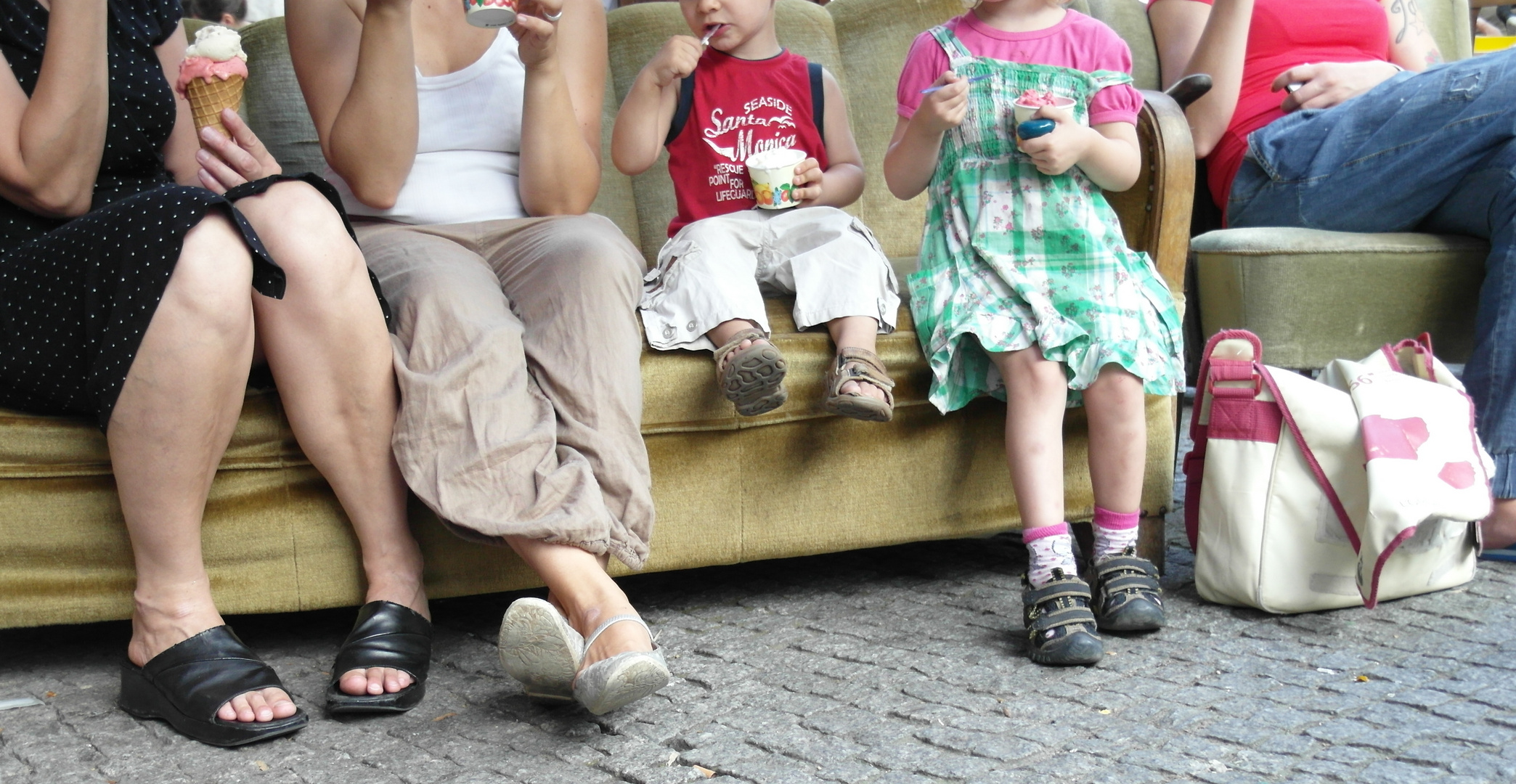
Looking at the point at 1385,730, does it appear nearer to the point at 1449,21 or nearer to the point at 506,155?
the point at 506,155

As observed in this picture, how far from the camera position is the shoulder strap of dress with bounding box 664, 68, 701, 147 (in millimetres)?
2010

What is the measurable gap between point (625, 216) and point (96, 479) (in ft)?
3.45

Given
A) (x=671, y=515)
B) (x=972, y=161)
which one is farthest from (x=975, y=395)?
(x=671, y=515)

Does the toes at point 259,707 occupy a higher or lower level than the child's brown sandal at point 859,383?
lower

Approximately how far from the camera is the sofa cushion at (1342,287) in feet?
6.68

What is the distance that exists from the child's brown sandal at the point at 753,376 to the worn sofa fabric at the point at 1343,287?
980 millimetres

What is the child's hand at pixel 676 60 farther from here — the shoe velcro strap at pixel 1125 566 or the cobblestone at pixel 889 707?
the shoe velcro strap at pixel 1125 566

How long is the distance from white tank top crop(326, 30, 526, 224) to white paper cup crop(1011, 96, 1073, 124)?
71 centimetres

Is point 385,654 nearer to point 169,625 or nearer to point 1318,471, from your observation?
point 169,625

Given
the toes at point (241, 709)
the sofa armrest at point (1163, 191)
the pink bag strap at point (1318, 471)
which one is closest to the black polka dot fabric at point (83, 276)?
the toes at point (241, 709)

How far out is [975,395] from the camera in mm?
1742

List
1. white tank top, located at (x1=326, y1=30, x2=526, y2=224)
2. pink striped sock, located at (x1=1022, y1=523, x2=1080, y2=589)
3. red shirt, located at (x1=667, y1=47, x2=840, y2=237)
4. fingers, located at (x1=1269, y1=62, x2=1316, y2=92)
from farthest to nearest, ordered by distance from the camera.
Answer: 1. fingers, located at (x1=1269, y1=62, x2=1316, y2=92)
2. red shirt, located at (x1=667, y1=47, x2=840, y2=237)
3. white tank top, located at (x1=326, y1=30, x2=526, y2=224)
4. pink striped sock, located at (x1=1022, y1=523, x2=1080, y2=589)

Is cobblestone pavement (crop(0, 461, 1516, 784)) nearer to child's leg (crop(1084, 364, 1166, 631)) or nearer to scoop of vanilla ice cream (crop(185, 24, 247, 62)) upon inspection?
child's leg (crop(1084, 364, 1166, 631))

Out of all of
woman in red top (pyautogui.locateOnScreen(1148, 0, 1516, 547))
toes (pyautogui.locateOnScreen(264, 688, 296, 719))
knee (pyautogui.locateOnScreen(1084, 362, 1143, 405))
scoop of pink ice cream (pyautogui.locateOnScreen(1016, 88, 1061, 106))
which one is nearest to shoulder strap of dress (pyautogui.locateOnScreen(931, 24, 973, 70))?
scoop of pink ice cream (pyautogui.locateOnScreen(1016, 88, 1061, 106))
